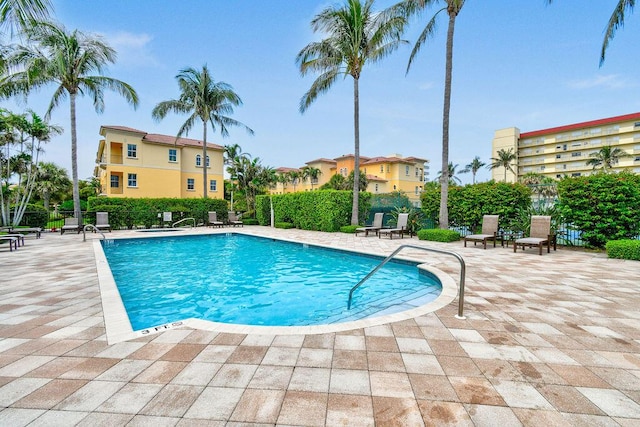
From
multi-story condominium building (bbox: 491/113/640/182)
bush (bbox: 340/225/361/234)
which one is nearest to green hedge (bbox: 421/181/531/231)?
bush (bbox: 340/225/361/234)

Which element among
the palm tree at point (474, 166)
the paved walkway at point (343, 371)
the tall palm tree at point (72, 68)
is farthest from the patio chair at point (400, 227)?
the palm tree at point (474, 166)

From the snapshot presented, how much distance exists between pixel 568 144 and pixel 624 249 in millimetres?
65625

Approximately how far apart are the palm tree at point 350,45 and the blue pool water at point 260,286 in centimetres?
796

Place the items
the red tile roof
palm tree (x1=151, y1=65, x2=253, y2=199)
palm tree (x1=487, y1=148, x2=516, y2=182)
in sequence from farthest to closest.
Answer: palm tree (x1=487, y1=148, x2=516, y2=182) < the red tile roof < palm tree (x1=151, y1=65, x2=253, y2=199)

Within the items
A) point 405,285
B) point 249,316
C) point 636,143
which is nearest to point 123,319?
point 249,316

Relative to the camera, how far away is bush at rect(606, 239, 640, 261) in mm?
7953

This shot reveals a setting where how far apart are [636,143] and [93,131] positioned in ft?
262

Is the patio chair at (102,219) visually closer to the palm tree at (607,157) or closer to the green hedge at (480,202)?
the green hedge at (480,202)

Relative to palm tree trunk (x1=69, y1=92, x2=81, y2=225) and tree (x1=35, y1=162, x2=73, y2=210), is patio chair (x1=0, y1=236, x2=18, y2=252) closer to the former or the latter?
palm tree trunk (x1=69, y1=92, x2=81, y2=225)

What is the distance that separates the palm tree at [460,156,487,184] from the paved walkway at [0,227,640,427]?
72.6 meters

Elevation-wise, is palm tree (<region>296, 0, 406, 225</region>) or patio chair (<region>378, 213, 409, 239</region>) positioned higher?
palm tree (<region>296, 0, 406, 225</region>)

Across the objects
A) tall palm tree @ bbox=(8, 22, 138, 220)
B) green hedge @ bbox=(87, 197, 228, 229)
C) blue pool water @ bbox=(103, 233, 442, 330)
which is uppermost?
tall palm tree @ bbox=(8, 22, 138, 220)

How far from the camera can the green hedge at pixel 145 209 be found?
18.6 meters

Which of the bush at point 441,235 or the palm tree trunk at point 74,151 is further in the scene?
the palm tree trunk at point 74,151
